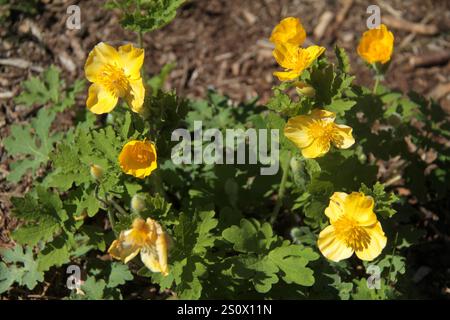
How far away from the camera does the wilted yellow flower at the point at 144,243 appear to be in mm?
2229

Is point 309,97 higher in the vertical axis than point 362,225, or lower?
higher

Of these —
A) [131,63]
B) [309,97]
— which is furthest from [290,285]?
[131,63]

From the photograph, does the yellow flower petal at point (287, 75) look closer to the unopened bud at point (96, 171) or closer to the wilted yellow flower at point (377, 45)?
the wilted yellow flower at point (377, 45)

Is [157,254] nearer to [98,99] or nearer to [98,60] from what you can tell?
[98,99]

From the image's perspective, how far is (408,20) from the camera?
430cm

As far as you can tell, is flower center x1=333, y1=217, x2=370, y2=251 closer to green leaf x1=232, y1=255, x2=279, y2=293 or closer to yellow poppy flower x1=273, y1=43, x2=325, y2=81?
green leaf x1=232, y1=255, x2=279, y2=293

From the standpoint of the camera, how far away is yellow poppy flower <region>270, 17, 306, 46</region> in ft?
8.56

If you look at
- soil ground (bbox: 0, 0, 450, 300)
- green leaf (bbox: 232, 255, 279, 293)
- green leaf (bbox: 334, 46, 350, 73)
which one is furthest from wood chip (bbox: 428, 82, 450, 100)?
green leaf (bbox: 232, 255, 279, 293)

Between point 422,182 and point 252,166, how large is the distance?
895mm

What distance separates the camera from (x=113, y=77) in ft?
8.21

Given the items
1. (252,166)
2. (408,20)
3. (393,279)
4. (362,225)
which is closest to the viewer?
(362,225)

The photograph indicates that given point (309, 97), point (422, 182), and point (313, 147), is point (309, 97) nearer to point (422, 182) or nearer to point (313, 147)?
point (313, 147)

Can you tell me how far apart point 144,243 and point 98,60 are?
2.73ft

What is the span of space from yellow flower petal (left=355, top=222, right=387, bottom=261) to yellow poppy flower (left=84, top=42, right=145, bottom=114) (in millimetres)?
1043
